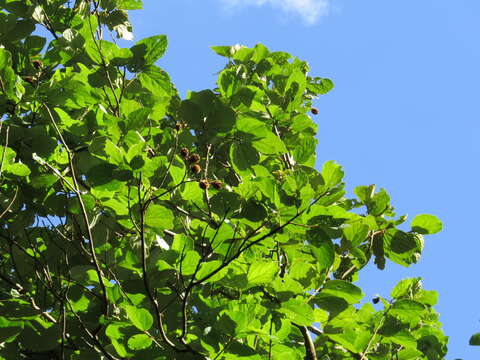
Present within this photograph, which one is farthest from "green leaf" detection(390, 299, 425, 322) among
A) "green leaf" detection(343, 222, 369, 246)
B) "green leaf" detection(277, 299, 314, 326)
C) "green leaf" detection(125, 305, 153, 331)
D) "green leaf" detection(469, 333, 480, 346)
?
"green leaf" detection(125, 305, 153, 331)

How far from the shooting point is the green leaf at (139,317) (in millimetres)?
2467

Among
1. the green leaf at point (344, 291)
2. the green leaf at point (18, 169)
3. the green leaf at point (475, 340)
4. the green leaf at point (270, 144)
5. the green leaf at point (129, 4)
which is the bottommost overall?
the green leaf at point (344, 291)

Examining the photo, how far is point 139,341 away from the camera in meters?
2.58

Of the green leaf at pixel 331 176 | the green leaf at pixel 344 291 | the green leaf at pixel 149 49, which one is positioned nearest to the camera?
the green leaf at pixel 331 176

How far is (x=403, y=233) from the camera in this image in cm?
362

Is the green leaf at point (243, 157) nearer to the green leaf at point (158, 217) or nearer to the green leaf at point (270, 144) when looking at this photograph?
the green leaf at point (270, 144)

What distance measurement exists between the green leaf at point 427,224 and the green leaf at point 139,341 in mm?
1901

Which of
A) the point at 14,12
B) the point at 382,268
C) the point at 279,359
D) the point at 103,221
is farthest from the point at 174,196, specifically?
the point at 14,12

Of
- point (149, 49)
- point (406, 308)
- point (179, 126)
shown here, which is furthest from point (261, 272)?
point (149, 49)

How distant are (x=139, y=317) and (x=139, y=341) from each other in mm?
158

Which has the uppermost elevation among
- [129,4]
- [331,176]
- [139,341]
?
[129,4]

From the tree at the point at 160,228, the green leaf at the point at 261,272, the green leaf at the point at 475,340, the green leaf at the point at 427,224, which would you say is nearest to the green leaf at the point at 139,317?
the tree at the point at 160,228

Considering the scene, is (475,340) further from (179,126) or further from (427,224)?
(179,126)

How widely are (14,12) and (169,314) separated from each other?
2.42m
